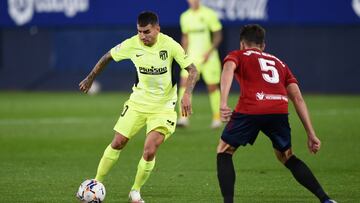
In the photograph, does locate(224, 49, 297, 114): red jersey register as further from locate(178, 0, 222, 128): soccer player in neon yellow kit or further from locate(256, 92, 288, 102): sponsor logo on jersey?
locate(178, 0, 222, 128): soccer player in neon yellow kit

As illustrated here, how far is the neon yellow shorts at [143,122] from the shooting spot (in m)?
10.3

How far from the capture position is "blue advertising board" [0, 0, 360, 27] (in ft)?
85.4

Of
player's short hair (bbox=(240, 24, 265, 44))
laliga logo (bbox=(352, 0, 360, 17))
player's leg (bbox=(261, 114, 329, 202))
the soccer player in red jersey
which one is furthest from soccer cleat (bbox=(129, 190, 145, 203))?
laliga logo (bbox=(352, 0, 360, 17))

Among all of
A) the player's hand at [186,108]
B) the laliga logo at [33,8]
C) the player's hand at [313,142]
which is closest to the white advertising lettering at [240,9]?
the laliga logo at [33,8]

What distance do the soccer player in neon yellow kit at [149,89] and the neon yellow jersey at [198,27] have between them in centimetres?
963

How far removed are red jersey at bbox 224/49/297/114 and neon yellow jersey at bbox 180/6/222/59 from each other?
1091 cm

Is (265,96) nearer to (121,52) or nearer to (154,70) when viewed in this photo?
(154,70)

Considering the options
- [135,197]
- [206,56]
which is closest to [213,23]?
[206,56]

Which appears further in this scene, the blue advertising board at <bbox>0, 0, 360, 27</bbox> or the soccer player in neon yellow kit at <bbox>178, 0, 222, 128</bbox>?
the blue advertising board at <bbox>0, 0, 360, 27</bbox>

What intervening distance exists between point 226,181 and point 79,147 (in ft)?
23.8

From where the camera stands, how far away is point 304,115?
9.16 metres

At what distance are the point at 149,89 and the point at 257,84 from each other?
5.67ft

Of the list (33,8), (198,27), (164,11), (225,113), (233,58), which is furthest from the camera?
(33,8)

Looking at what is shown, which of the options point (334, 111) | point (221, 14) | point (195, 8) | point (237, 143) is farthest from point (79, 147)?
point (221, 14)
